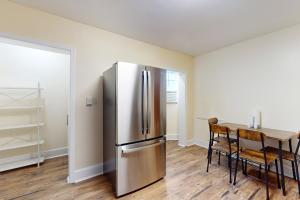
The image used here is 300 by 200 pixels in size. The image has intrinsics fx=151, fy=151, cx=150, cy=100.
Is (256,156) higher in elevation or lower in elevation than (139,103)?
lower

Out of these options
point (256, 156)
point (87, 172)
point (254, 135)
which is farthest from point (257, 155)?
point (87, 172)

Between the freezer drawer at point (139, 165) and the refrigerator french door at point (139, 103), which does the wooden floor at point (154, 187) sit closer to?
the freezer drawer at point (139, 165)

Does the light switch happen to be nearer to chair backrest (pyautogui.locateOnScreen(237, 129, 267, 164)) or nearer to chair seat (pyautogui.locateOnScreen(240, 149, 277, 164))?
chair backrest (pyautogui.locateOnScreen(237, 129, 267, 164))

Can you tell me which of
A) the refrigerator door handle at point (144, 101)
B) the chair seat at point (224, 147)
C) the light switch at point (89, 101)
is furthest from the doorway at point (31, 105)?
the chair seat at point (224, 147)

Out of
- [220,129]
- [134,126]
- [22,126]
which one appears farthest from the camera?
[22,126]

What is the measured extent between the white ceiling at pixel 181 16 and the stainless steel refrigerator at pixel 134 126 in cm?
79

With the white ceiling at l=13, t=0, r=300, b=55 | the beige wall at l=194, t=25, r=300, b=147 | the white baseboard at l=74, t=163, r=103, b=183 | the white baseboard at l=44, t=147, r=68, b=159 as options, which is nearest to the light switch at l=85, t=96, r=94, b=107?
the white baseboard at l=74, t=163, r=103, b=183

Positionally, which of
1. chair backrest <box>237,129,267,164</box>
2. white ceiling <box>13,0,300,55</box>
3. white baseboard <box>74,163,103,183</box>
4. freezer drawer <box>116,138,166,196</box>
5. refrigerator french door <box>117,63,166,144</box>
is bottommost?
white baseboard <box>74,163,103,183</box>

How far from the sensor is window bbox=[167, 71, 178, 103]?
201 inches

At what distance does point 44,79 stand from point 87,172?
2.25 meters

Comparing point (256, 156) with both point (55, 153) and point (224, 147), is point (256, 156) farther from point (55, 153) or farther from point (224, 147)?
point (55, 153)

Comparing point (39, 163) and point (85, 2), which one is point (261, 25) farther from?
point (39, 163)

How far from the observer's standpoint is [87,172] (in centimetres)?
254

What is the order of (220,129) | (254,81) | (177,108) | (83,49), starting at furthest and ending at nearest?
(177,108), (254,81), (220,129), (83,49)
